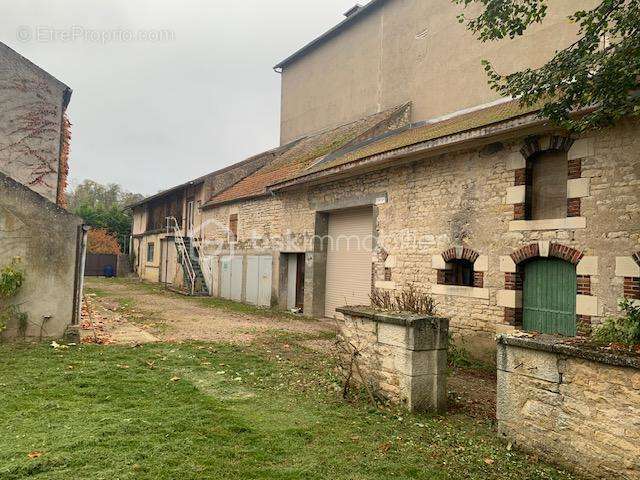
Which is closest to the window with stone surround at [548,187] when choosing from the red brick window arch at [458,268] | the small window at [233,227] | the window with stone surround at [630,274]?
the window with stone surround at [630,274]

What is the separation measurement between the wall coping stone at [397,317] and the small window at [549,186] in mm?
3456

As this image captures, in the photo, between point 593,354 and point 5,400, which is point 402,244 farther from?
point 5,400

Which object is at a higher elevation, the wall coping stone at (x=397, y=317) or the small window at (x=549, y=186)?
the small window at (x=549, y=186)

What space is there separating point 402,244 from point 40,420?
24.2ft

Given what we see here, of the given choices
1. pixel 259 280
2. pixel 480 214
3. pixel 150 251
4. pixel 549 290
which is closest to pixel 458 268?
pixel 480 214

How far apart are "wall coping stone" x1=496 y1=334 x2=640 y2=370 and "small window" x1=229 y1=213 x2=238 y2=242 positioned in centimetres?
1420

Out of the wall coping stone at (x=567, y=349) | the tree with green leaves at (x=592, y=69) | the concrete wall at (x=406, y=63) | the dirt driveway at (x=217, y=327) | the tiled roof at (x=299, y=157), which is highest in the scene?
the concrete wall at (x=406, y=63)

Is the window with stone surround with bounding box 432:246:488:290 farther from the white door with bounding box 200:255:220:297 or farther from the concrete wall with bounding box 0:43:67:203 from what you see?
the white door with bounding box 200:255:220:297

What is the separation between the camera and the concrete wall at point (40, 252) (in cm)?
755

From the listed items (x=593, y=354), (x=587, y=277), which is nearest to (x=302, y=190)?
(x=587, y=277)

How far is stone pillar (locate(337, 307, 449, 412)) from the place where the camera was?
489 cm

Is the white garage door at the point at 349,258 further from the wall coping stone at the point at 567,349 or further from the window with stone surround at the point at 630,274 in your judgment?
the wall coping stone at the point at 567,349

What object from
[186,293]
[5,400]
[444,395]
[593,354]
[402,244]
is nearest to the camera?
[593,354]

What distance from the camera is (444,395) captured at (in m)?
5.07
